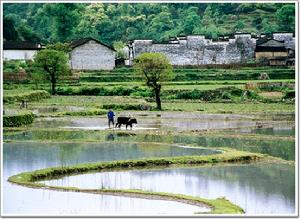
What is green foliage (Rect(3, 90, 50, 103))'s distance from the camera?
42.2 m

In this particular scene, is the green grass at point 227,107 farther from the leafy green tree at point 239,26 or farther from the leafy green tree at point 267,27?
the leafy green tree at point 267,27

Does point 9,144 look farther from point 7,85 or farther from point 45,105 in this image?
point 7,85

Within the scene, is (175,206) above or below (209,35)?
below

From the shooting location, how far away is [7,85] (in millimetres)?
50656

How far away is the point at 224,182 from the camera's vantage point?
736 inches

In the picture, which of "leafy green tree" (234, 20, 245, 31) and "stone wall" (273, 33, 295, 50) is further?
"leafy green tree" (234, 20, 245, 31)

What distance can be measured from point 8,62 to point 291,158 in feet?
134

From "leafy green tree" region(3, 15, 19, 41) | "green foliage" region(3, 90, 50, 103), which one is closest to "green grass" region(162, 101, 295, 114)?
"green foliage" region(3, 90, 50, 103)

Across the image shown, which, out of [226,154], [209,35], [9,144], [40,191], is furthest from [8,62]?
[40,191]

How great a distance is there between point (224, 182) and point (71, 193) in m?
3.81

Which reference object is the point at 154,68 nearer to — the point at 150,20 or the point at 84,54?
the point at 84,54

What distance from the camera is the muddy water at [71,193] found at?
1516 centimetres

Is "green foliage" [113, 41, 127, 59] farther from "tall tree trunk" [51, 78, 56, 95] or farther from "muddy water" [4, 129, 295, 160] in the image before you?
"muddy water" [4, 129, 295, 160]

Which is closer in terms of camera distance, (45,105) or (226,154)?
(226,154)
